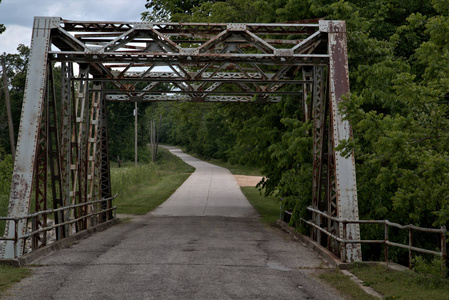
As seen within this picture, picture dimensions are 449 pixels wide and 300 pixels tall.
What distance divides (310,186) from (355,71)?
362 cm

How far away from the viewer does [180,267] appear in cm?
1094

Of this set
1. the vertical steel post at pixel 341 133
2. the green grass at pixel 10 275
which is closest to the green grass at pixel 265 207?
the vertical steel post at pixel 341 133

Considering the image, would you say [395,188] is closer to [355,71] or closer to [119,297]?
[355,71]

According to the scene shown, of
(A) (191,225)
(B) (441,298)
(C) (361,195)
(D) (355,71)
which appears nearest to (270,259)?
(C) (361,195)

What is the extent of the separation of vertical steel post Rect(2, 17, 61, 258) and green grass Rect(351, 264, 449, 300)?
6.89 meters

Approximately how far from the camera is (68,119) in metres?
15.7

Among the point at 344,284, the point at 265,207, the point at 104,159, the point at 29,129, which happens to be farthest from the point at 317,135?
the point at 265,207

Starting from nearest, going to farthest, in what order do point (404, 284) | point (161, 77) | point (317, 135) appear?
point (404, 284) → point (317, 135) → point (161, 77)

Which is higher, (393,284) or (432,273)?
(432,273)

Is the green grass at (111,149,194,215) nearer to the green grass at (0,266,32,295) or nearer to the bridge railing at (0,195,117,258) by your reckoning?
the bridge railing at (0,195,117,258)

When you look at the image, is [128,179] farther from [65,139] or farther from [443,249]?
[443,249]

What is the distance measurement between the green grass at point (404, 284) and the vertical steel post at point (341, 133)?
1381 millimetres

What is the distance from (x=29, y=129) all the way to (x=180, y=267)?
4674mm

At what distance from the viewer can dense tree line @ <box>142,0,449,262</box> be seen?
9.47 m
